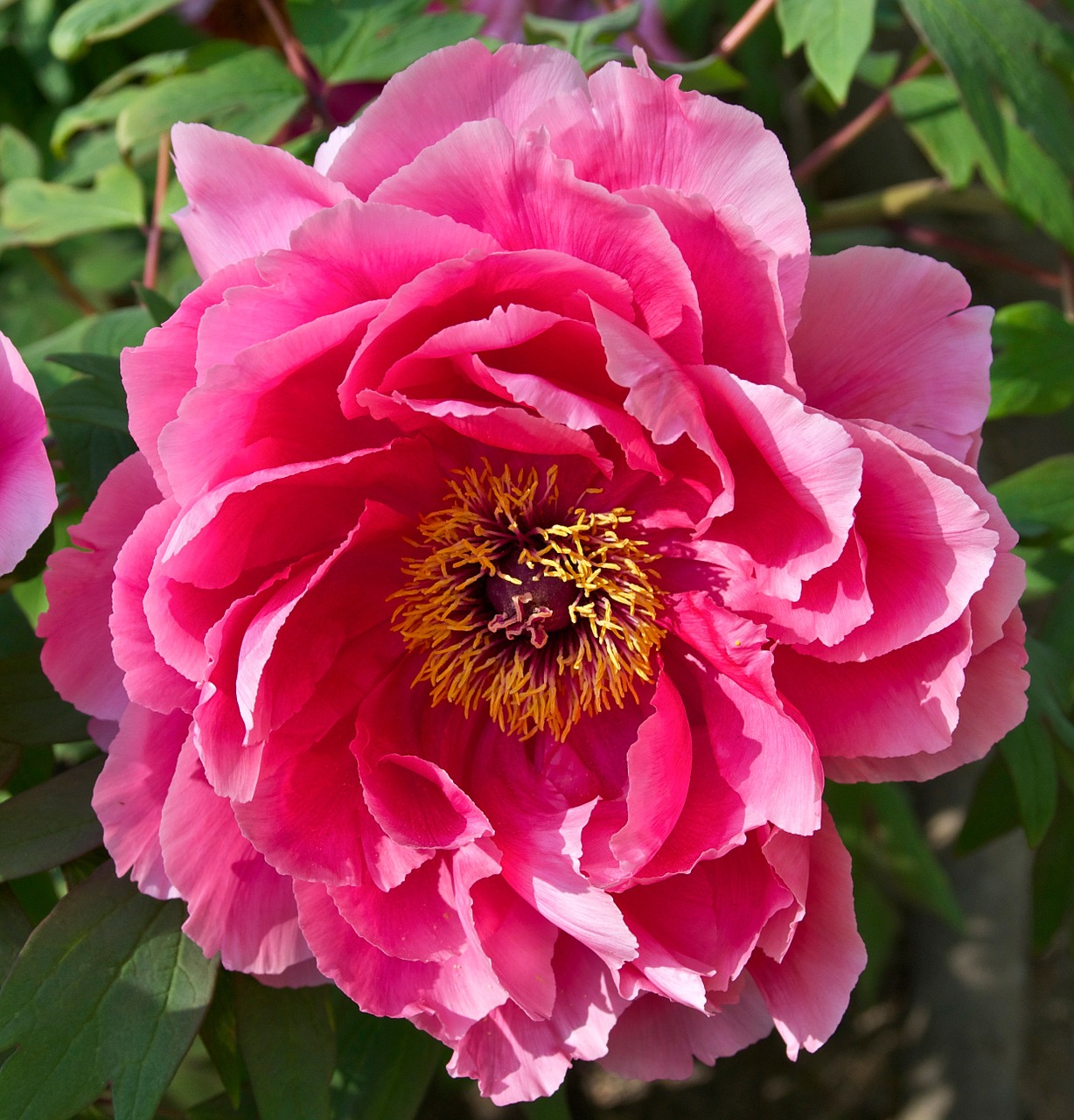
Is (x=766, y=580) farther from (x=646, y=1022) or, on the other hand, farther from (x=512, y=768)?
(x=646, y=1022)

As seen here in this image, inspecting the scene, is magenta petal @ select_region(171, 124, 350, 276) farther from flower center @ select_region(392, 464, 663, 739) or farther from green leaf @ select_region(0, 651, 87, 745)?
green leaf @ select_region(0, 651, 87, 745)

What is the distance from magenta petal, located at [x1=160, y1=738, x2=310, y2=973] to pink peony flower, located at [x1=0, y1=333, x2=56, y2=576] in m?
0.20

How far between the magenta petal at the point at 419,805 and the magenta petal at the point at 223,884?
0.11m

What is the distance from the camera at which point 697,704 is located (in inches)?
39.9

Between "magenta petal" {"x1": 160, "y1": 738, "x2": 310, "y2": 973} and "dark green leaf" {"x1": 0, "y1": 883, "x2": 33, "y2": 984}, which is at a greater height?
"magenta petal" {"x1": 160, "y1": 738, "x2": 310, "y2": 973}

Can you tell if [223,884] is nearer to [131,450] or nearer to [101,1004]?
[101,1004]

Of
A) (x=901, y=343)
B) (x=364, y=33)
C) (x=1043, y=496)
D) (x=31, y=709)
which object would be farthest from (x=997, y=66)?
(x=31, y=709)

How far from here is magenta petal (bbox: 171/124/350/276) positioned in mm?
839

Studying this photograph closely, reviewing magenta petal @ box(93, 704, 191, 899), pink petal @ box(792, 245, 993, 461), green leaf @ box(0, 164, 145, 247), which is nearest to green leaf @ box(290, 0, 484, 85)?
green leaf @ box(0, 164, 145, 247)

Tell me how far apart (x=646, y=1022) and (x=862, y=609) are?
465 mm

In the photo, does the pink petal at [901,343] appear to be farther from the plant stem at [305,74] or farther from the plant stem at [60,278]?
the plant stem at [60,278]

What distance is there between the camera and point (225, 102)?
136 centimetres

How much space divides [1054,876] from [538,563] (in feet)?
2.78

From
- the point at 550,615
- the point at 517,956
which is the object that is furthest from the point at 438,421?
the point at 517,956
